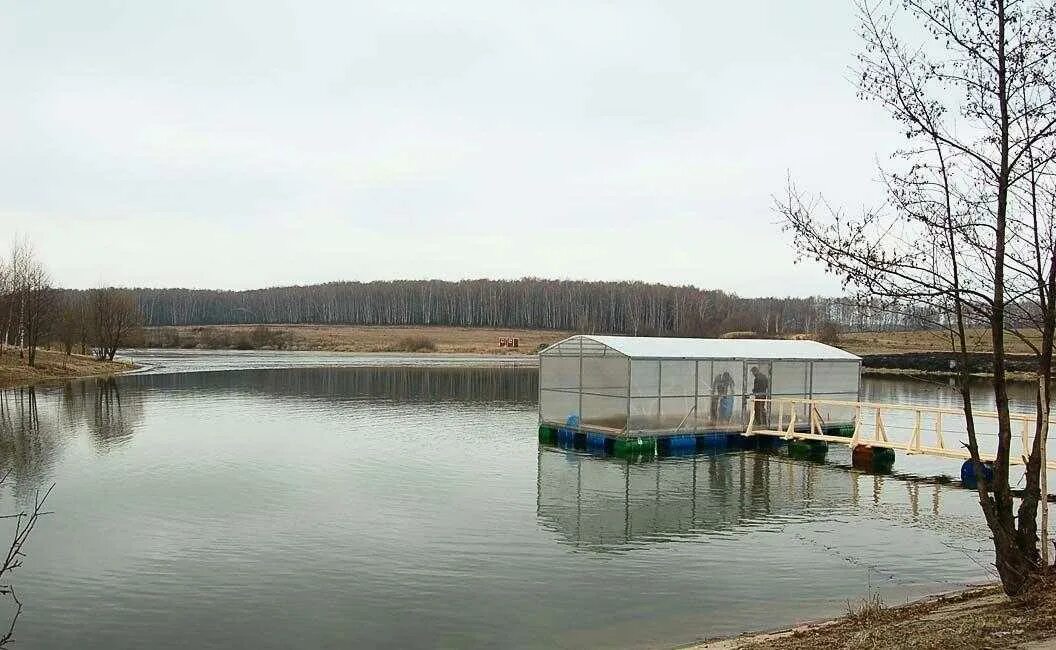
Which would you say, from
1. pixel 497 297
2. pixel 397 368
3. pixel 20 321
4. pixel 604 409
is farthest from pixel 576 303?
pixel 604 409

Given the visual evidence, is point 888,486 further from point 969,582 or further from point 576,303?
point 576,303

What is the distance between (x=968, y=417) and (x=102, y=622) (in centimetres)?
1034

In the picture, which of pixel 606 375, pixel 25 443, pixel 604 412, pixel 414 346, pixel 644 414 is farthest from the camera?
pixel 414 346

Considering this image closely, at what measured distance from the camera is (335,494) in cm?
1894

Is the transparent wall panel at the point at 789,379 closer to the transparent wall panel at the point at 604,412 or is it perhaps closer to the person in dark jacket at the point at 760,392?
the person in dark jacket at the point at 760,392

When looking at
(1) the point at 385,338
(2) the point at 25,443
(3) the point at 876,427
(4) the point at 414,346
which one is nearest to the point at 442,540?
(3) the point at 876,427

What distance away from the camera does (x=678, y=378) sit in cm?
2741

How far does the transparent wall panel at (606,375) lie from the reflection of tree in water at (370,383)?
1454 cm

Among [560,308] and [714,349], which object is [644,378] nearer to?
[714,349]

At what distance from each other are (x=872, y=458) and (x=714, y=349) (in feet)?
21.8

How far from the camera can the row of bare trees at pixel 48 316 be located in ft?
190

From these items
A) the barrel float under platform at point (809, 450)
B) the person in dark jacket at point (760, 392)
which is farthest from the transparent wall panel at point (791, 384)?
the barrel float under platform at point (809, 450)

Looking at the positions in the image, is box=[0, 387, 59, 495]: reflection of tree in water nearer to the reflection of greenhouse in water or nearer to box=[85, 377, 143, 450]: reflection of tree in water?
box=[85, 377, 143, 450]: reflection of tree in water

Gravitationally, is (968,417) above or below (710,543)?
above
